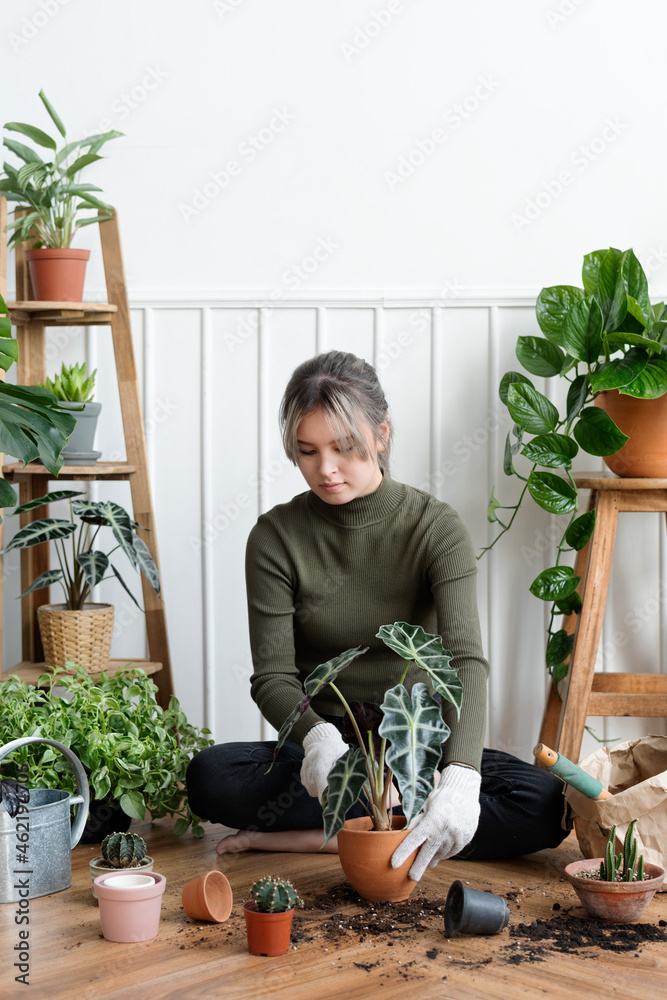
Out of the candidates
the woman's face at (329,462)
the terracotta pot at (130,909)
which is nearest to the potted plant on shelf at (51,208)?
the woman's face at (329,462)

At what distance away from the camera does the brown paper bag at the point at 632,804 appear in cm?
147

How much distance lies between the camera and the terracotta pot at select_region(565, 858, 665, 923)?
1.35 metres

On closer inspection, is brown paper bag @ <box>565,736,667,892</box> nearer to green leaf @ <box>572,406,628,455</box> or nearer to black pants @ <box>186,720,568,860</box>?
black pants @ <box>186,720,568,860</box>

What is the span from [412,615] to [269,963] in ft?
2.29

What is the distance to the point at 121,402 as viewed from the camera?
2.11 meters

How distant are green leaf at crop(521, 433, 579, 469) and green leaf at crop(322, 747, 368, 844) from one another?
826 mm

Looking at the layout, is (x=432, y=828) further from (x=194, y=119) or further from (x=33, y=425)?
(x=194, y=119)

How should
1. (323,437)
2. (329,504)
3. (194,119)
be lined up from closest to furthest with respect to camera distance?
(323,437) < (329,504) < (194,119)

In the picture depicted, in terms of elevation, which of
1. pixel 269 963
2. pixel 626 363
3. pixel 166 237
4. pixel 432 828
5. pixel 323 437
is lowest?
pixel 269 963

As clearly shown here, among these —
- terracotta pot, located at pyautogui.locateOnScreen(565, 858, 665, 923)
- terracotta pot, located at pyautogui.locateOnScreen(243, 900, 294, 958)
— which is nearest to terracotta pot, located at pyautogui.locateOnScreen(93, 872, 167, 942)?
terracotta pot, located at pyautogui.locateOnScreen(243, 900, 294, 958)

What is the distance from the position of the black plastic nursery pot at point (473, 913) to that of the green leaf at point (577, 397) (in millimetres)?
977

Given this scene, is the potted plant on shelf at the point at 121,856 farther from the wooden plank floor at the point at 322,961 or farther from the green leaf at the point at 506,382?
the green leaf at the point at 506,382

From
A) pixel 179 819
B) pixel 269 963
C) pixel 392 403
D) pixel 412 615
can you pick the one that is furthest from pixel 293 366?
pixel 269 963

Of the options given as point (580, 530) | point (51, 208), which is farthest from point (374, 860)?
point (51, 208)
